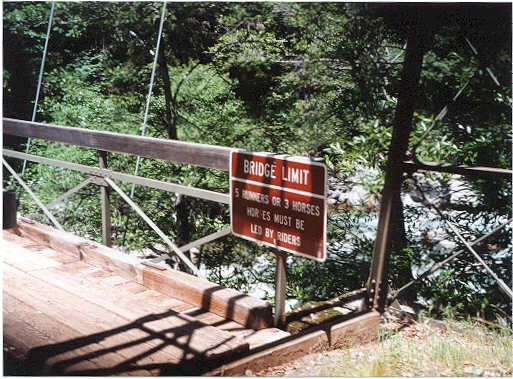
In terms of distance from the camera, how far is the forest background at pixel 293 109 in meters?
4.75

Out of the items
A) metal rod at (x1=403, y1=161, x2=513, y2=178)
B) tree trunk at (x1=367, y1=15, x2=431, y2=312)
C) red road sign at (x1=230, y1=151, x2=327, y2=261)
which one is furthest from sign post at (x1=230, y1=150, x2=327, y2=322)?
metal rod at (x1=403, y1=161, x2=513, y2=178)

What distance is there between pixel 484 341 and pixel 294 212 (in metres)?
1.50

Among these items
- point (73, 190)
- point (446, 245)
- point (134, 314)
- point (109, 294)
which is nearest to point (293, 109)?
point (446, 245)

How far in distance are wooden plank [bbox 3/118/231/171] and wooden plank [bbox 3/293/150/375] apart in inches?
43.6

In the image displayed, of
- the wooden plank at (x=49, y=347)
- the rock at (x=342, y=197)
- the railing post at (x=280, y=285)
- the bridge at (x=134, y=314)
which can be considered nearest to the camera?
the wooden plank at (x=49, y=347)

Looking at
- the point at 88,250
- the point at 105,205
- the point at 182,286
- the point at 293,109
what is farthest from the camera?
the point at 293,109

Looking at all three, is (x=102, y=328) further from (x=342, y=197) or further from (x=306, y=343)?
(x=342, y=197)

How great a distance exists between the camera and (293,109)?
6289 mm

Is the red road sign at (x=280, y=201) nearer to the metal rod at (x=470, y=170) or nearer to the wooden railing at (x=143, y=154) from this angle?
the wooden railing at (x=143, y=154)

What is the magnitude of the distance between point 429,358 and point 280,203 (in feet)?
3.66

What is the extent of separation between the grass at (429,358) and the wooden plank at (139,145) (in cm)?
118

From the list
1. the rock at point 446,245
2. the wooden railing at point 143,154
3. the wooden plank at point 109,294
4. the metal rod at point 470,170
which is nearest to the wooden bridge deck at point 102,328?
the wooden plank at point 109,294

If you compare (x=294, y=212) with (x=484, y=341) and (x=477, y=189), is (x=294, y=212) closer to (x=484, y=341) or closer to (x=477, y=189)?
(x=484, y=341)

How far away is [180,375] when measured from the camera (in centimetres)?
208
